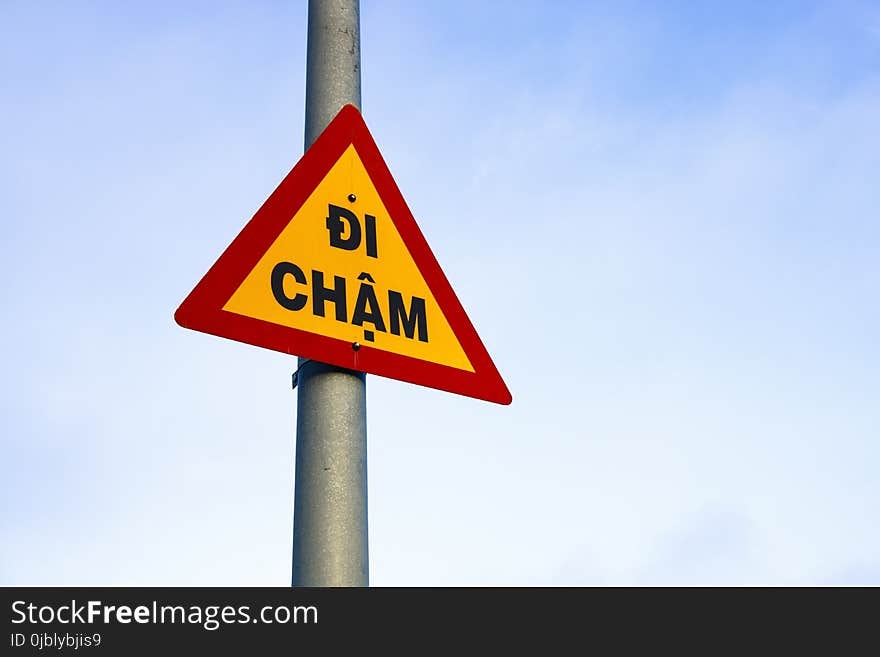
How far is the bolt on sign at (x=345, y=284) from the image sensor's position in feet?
10.6

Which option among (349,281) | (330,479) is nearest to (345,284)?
(349,281)

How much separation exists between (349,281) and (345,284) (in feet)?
0.06

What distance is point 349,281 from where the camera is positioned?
11.1ft

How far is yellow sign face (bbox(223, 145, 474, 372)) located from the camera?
326cm

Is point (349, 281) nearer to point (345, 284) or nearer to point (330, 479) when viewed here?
point (345, 284)

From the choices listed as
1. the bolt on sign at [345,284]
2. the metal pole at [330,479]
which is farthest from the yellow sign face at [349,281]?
the metal pole at [330,479]

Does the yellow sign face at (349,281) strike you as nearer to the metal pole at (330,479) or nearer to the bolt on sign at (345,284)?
the bolt on sign at (345,284)

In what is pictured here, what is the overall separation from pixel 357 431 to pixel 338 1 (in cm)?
136

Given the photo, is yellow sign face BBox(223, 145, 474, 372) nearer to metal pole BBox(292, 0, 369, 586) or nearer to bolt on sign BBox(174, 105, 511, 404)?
bolt on sign BBox(174, 105, 511, 404)

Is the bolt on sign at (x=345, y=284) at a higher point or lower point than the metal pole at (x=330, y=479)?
higher

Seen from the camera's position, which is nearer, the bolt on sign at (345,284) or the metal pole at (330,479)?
the metal pole at (330,479)
